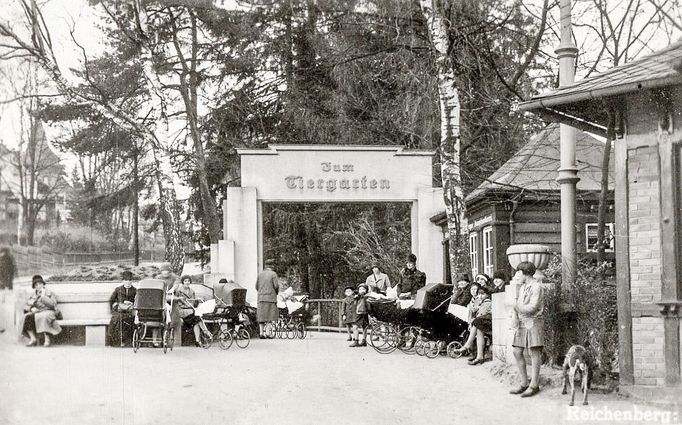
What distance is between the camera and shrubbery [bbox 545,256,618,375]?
425 inches

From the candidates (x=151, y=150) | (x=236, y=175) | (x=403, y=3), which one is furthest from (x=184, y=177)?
(x=403, y=3)

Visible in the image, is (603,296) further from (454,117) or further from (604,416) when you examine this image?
(454,117)

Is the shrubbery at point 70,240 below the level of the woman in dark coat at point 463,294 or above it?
above

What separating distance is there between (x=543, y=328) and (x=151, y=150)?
51.3 ft

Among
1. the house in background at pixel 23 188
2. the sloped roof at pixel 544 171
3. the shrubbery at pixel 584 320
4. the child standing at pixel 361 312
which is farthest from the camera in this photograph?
the sloped roof at pixel 544 171

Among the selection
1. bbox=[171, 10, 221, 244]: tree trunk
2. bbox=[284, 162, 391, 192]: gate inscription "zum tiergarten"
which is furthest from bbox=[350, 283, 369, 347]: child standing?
bbox=[171, 10, 221, 244]: tree trunk

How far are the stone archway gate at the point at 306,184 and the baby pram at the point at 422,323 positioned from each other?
18.5ft

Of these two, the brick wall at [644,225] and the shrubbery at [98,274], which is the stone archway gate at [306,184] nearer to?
the shrubbery at [98,274]

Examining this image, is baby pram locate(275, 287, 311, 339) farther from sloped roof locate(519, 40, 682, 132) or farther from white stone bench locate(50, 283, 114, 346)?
sloped roof locate(519, 40, 682, 132)

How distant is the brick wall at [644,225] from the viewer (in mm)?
10078

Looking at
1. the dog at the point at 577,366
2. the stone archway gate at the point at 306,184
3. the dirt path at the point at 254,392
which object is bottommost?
the dirt path at the point at 254,392

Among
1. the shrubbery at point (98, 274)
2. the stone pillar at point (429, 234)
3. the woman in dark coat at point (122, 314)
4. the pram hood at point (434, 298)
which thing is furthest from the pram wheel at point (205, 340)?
the stone pillar at point (429, 234)

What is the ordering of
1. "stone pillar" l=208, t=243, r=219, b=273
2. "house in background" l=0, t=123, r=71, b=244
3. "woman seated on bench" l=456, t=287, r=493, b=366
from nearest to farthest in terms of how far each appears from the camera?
"house in background" l=0, t=123, r=71, b=244
"woman seated on bench" l=456, t=287, r=493, b=366
"stone pillar" l=208, t=243, r=219, b=273

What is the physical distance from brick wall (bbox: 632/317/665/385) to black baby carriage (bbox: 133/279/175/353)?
8.17m
